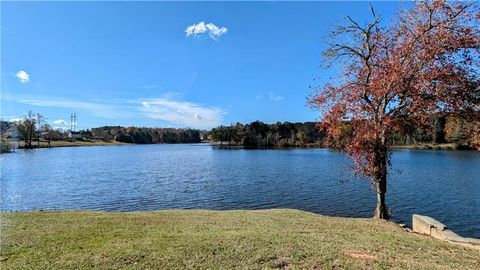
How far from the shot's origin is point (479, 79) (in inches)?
541

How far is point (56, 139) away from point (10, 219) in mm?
164527

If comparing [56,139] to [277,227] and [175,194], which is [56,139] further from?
[277,227]

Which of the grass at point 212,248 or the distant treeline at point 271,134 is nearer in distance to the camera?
the grass at point 212,248

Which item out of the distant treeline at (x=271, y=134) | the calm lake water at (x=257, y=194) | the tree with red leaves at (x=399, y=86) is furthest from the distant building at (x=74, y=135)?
the tree with red leaves at (x=399, y=86)

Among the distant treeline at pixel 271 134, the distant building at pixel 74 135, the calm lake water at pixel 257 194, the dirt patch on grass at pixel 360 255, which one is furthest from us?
the distant building at pixel 74 135

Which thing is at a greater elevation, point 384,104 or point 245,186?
point 384,104

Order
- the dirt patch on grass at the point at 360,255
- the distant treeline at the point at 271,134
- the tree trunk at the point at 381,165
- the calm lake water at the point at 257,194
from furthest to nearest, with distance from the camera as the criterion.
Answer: the distant treeline at the point at 271,134
the calm lake water at the point at 257,194
the tree trunk at the point at 381,165
the dirt patch on grass at the point at 360,255

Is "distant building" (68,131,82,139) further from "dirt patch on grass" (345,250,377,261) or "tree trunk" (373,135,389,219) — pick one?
"dirt patch on grass" (345,250,377,261)

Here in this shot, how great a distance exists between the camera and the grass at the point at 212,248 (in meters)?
7.64

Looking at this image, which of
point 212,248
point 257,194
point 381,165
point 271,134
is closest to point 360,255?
point 212,248

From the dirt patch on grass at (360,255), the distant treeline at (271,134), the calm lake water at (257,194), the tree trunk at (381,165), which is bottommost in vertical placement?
the calm lake water at (257,194)

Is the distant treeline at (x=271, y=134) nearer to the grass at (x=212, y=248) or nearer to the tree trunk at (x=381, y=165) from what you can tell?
the tree trunk at (x=381, y=165)

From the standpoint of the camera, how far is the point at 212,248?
28.3ft

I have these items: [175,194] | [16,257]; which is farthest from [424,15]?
[175,194]
